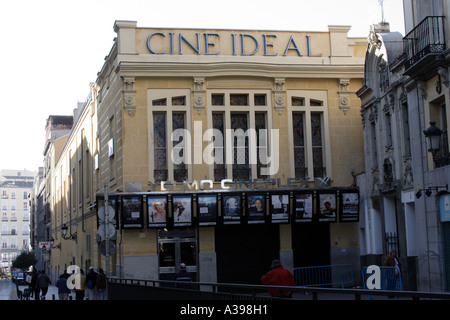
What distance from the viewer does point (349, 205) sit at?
29234 millimetres

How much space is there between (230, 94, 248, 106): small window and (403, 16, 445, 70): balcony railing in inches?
369

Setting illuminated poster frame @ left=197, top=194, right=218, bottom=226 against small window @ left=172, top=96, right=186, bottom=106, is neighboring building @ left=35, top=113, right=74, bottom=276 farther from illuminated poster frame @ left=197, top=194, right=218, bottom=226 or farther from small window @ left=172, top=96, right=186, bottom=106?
illuminated poster frame @ left=197, top=194, right=218, bottom=226

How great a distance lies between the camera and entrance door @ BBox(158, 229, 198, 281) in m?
29.3

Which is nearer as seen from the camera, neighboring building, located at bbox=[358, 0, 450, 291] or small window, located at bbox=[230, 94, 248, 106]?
neighboring building, located at bbox=[358, 0, 450, 291]

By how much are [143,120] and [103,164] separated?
700 centimetres

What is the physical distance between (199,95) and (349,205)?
7.85 metres

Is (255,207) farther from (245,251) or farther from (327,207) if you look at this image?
(327,207)

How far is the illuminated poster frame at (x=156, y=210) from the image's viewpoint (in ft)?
93.0

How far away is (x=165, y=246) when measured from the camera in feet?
96.8

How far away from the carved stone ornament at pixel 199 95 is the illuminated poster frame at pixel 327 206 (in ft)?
20.4

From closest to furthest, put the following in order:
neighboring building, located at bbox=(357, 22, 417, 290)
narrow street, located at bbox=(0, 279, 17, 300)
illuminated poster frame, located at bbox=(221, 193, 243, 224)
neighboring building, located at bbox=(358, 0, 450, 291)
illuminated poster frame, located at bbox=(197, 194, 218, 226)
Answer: neighboring building, located at bbox=(358, 0, 450, 291), neighboring building, located at bbox=(357, 22, 417, 290), illuminated poster frame, located at bbox=(197, 194, 218, 226), illuminated poster frame, located at bbox=(221, 193, 243, 224), narrow street, located at bbox=(0, 279, 17, 300)

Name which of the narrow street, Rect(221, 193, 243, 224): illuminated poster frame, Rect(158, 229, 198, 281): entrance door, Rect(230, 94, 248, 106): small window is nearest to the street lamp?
Rect(221, 193, 243, 224): illuminated poster frame
